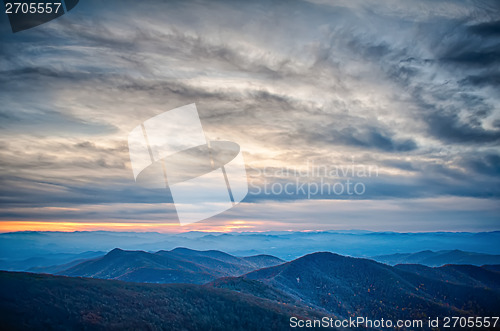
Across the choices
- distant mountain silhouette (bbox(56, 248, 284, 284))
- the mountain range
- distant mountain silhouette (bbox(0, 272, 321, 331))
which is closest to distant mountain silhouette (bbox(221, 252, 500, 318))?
the mountain range

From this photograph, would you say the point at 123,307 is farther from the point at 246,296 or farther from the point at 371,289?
the point at 371,289

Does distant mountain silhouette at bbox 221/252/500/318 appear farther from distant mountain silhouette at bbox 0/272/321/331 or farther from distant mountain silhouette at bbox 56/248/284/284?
distant mountain silhouette at bbox 56/248/284/284

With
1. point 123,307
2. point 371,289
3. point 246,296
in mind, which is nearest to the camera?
point 123,307

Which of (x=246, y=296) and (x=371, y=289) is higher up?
(x=246, y=296)

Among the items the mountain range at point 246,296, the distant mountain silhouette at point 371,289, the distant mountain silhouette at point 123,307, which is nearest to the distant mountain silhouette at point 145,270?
the mountain range at point 246,296

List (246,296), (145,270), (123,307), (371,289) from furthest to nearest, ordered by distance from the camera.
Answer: (145,270), (371,289), (246,296), (123,307)

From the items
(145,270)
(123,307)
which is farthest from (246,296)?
(145,270)
